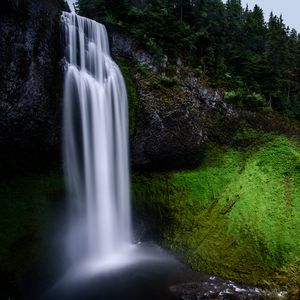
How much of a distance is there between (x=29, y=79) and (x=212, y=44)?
17.0 m

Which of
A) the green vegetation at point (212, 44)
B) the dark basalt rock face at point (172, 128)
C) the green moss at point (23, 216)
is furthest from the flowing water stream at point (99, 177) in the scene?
the green vegetation at point (212, 44)

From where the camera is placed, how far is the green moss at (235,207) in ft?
51.2

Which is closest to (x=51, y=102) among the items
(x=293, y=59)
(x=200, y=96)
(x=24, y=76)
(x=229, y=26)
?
(x=24, y=76)

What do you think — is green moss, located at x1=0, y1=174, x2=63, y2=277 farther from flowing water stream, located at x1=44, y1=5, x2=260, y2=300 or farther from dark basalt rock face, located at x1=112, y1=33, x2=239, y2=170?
dark basalt rock face, located at x1=112, y1=33, x2=239, y2=170

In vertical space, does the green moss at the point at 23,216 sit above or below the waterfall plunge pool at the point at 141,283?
above

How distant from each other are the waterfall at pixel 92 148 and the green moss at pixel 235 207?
2089 millimetres

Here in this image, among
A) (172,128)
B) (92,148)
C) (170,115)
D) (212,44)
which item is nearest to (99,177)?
(92,148)

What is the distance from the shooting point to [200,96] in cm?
2244

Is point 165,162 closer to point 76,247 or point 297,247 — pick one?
point 76,247

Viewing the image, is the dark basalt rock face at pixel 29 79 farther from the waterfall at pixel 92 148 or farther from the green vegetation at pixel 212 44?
the green vegetation at pixel 212 44

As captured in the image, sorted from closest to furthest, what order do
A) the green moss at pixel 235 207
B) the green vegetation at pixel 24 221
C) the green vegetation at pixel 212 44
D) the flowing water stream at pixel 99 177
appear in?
the green vegetation at pixel 24 221, the flowing water stream at pixel 99 177, the green moss at pixel 235 207, the green vegetation at pixel 212 44

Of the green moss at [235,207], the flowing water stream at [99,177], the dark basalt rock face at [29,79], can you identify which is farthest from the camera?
the green moss at [235,207]

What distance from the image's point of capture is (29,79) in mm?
15281

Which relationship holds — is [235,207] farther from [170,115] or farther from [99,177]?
[99,177]
